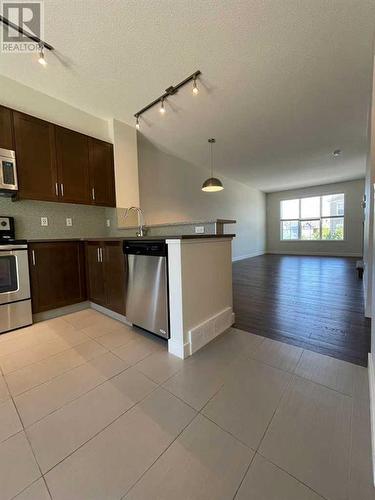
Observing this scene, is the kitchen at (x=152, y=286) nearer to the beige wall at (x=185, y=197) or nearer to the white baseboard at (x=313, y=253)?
the beige wall at (x=185, y=197)

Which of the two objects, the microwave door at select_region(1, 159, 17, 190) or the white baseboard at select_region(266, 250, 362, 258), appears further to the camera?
the white baseboard at select_region(266, 250, 362, 258)

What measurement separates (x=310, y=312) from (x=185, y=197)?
376 centimetres

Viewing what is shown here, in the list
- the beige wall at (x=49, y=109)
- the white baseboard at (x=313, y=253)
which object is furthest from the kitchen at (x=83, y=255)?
the white baseboard at (x=313, y=253)

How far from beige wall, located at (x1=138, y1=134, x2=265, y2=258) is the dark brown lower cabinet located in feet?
5.95

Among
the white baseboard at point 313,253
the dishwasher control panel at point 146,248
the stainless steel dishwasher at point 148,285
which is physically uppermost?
the dishwasher control panel at point 146,248

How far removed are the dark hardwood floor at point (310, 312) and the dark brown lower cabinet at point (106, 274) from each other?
4.39ft

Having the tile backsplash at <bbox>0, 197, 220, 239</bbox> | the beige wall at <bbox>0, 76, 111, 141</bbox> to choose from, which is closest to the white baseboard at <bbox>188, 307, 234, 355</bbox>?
the tile backsplash at <bbox>0, 197, 220, 239</bbox>

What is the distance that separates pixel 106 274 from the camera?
2.47m

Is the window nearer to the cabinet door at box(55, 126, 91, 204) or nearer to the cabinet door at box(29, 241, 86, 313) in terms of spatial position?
the cabinet door at box(55, 126, 91, 204)

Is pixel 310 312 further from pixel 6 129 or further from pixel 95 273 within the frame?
pixel 6 129

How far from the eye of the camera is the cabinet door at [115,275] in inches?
87.8

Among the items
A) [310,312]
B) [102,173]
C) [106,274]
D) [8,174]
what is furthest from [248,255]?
[8,174]

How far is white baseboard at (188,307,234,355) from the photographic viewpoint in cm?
176

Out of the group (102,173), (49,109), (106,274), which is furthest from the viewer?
(102,173)
